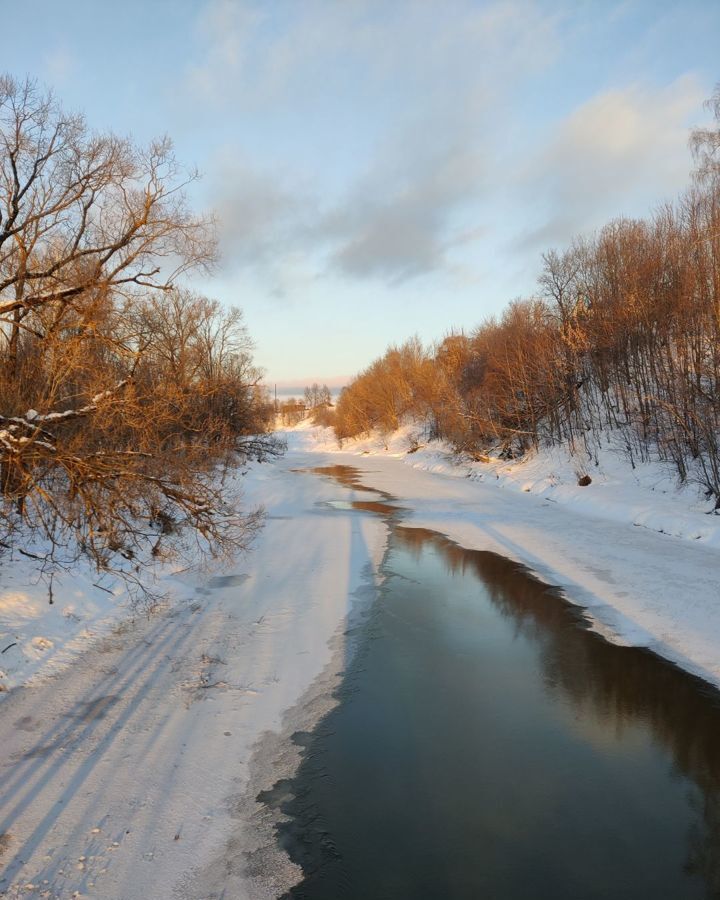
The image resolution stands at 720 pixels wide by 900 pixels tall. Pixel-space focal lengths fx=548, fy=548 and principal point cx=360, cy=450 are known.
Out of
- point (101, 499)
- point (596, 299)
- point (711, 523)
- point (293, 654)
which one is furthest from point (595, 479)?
point (101, 499)

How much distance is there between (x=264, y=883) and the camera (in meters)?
3.42

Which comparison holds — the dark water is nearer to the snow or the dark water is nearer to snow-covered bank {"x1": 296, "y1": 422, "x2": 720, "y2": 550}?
the snow

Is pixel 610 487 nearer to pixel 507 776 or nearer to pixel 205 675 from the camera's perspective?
pixel 507 776

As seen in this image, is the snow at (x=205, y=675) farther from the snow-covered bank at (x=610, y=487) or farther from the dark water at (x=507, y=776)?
the dark water at (x=507, y=776)

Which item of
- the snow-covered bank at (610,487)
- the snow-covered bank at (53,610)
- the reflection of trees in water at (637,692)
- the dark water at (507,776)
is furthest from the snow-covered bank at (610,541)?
the snow-covered bank at (53,610)

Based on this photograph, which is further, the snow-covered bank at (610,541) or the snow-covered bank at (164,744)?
the snow-covered bank at (610,541)

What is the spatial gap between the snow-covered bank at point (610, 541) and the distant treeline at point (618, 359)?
1804 mm

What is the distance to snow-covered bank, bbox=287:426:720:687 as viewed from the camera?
303 inches

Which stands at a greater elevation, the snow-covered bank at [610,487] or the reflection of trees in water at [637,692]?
the snow-covered bank at [610,487]

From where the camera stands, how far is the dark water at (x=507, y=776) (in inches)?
139

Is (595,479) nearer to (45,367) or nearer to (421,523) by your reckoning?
(421,523)

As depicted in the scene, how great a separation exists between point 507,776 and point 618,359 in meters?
22.1

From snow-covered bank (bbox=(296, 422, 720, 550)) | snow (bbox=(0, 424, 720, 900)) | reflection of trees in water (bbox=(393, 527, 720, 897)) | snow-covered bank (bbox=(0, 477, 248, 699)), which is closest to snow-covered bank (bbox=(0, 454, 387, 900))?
snow (bbox=(0, 424, 720, 900))

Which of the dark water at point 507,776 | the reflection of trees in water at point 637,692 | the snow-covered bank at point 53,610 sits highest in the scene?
the snow-covered bank at point 53,610
